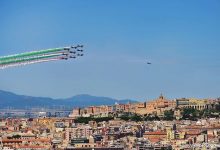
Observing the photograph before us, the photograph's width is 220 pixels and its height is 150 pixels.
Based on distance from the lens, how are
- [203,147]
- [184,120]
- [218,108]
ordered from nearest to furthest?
[203,147] < [184,120] < [218,108]

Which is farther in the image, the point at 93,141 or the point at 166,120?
the point at 166,120

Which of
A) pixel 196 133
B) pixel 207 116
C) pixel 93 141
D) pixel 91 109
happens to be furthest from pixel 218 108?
pixel 93 141

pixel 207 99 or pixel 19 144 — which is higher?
pixel 207 99

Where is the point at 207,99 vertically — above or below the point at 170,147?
above

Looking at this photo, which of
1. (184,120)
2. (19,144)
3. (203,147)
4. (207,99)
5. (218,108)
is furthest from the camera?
(207,99)

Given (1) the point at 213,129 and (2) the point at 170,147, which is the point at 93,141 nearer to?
(2) the point at 170,147

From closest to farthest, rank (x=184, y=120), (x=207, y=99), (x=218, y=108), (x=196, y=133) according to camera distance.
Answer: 1. (x=196, y=133)
2. (x=184, y=120)
3. (x=218, y=108)
4. (x=207, y=99)

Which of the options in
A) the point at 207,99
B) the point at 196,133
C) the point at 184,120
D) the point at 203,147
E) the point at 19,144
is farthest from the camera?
the point at 207,99

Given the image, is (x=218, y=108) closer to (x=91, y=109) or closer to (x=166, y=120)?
(x=166, y=120)

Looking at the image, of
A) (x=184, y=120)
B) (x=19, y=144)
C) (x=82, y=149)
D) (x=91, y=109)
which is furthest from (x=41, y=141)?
(x=91, y=109)
